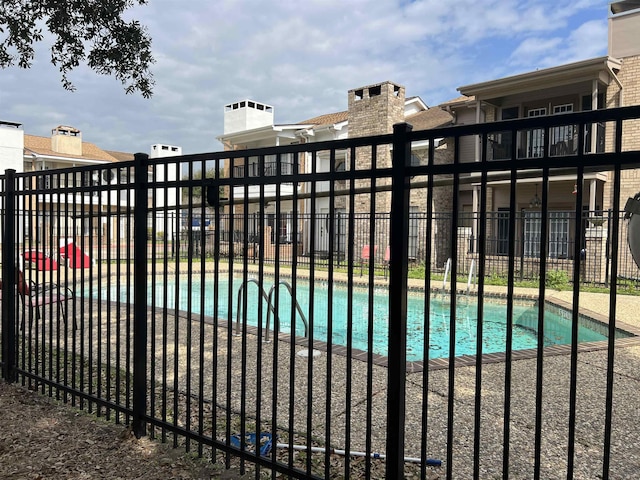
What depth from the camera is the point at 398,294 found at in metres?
2.06

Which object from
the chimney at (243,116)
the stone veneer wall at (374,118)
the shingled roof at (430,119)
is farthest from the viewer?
the chimney at (243,116)

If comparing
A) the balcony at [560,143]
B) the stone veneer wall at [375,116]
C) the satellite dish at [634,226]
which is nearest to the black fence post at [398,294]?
the satellite dish at [634,226]

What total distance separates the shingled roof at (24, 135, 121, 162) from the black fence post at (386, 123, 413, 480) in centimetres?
3534

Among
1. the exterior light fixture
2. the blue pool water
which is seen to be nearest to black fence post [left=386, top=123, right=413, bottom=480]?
the blue pool water

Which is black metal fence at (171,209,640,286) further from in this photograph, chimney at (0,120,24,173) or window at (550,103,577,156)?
chimney at (0,120,24,173)

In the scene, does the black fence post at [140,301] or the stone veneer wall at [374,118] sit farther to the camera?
the stone veneer wall at [374,118]

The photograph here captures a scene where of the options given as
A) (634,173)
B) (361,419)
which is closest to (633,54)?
(634,173)

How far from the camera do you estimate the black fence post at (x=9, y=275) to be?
162 inches

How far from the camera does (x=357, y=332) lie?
8.09 m

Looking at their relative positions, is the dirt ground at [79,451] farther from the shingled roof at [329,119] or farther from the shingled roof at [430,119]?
the shingled roof at [329,119]

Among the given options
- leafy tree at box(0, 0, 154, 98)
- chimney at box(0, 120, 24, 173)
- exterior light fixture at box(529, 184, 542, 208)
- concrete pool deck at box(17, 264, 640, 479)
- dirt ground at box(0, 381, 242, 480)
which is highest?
chimney at box(0, 120, 24, 173)

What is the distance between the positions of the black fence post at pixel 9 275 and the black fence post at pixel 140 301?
177 centimetres

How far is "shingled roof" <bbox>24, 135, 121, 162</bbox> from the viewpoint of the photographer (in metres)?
32.3

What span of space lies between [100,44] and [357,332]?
6.14 metres
